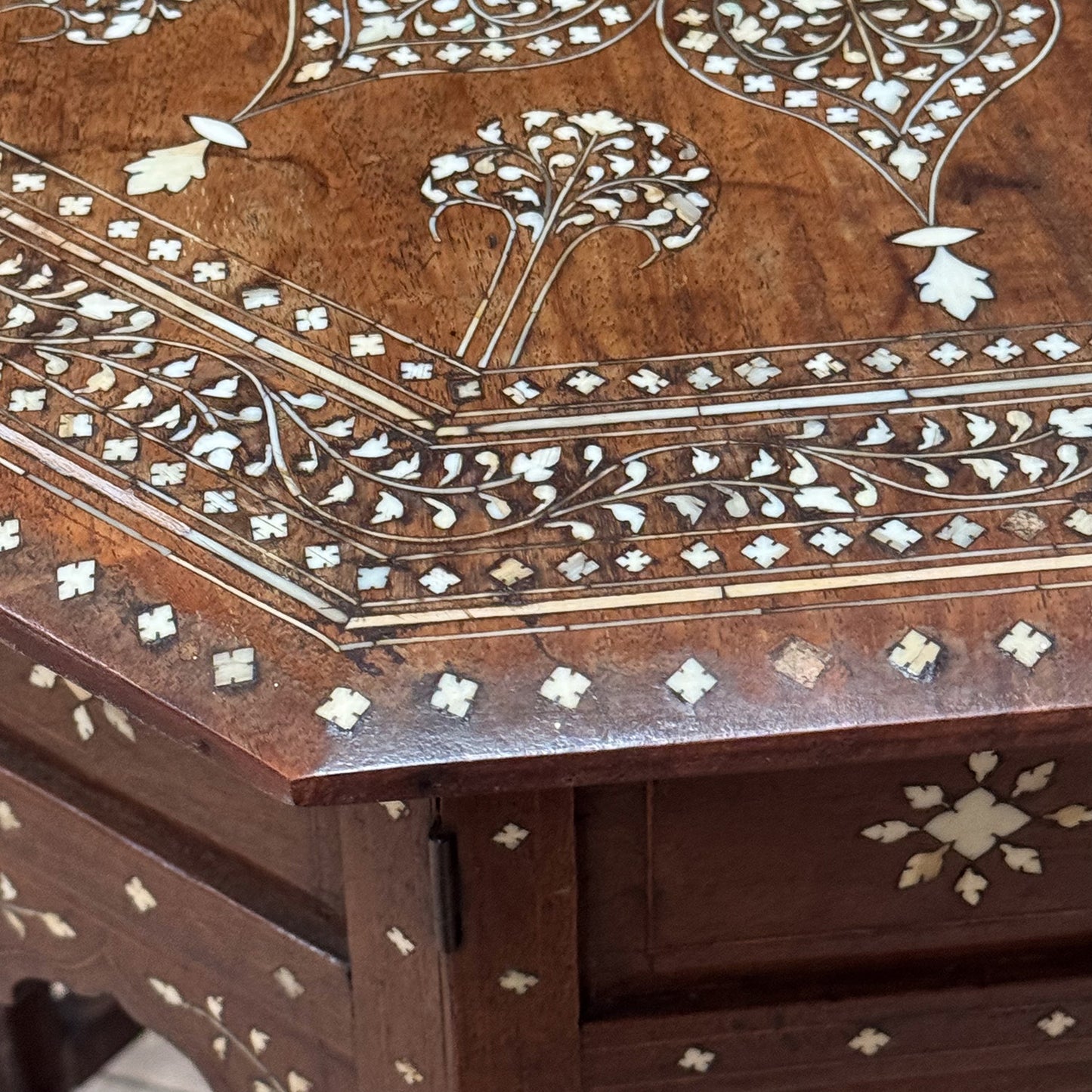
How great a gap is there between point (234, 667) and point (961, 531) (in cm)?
30

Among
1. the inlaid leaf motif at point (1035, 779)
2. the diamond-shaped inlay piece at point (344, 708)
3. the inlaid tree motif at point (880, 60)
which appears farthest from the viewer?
the inlaid tree motif at point (880, 60)

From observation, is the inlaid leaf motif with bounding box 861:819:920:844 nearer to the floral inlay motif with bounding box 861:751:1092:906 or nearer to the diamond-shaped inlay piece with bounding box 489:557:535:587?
the floral inlay motif with bounding box 861:751:1092:906

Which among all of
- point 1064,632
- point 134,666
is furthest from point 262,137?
point 1064,632

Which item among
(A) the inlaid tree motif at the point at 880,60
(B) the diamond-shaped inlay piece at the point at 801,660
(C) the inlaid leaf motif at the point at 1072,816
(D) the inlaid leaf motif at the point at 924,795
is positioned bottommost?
(C) the inlaid leaf motif at the point at 1072,816

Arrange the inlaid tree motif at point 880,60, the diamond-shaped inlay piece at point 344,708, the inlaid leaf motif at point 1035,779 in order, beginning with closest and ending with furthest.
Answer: the diamond-shaped inlay piece at point 344,708
the inlaid leaf motif at point 1035,779
the inlaid tree motif at point 880,60

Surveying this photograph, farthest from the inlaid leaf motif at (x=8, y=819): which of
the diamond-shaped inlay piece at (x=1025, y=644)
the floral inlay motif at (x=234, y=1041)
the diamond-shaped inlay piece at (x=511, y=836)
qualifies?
the diamond-shaped inlay piece at (x=1025, y=644)

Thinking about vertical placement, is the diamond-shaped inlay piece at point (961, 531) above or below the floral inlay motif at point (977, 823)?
above

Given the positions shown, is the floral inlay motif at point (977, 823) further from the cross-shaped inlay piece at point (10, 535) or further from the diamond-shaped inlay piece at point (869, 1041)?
the cross-shaped inlay piece at point (10, 535)

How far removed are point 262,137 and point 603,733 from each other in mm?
433

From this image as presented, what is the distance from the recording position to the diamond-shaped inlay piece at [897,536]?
578mm

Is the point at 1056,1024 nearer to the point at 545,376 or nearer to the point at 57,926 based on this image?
the point at 545,376

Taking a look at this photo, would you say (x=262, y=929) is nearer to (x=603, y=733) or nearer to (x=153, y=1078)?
(x=603, y=733)

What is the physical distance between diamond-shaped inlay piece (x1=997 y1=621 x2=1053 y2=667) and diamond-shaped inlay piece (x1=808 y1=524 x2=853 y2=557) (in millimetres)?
72

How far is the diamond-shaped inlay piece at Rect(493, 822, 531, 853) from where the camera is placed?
1.99ft
